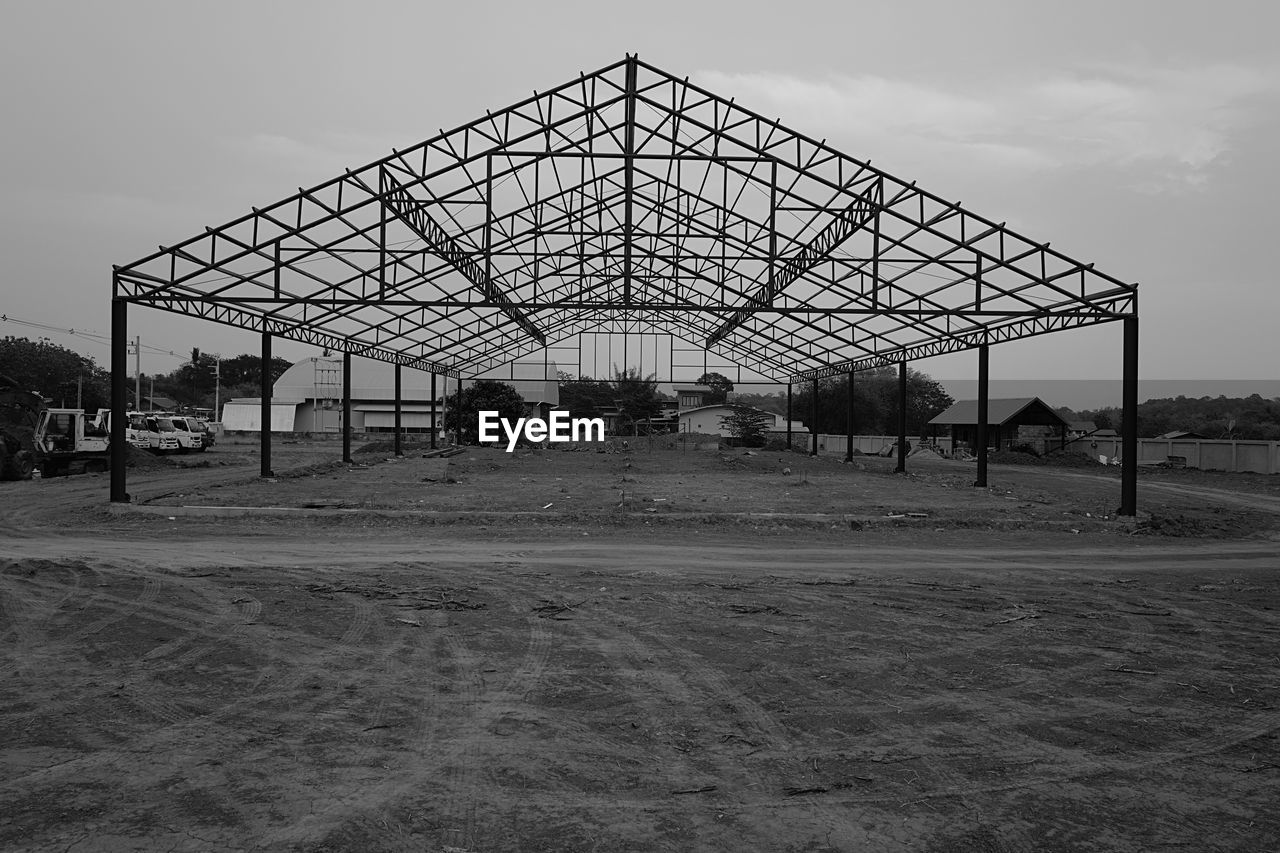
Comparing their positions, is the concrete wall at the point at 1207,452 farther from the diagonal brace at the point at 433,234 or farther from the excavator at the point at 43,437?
the excavator at the point at 43,437

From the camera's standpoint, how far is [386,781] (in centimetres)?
483

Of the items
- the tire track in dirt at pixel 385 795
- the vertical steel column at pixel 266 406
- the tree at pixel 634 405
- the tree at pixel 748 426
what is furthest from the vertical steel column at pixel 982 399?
the tree at pixel 634 405

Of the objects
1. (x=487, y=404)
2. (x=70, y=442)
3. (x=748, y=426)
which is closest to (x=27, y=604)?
(x=70, y=442)

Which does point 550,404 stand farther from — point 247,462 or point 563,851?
point 563,851

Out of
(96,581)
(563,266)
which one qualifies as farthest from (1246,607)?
(563,266)

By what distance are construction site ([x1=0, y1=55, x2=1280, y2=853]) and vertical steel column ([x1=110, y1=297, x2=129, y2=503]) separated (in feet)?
0.34

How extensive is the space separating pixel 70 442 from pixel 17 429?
237 cm

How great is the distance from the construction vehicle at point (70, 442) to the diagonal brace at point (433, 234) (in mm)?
16028

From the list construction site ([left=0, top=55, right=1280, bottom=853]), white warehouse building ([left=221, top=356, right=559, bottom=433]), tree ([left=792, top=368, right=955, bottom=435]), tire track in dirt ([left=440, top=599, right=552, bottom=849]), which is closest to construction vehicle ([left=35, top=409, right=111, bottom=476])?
construction site ([left=0, top=55, right=1280, bottom=853])

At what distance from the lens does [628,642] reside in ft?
26.1

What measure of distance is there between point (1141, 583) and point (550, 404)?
194 feet

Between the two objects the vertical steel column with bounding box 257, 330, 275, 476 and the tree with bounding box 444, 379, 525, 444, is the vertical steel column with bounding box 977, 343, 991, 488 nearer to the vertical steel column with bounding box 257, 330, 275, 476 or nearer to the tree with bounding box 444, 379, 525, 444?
the vertical steel column with bounding box 257, 330, 275, 476

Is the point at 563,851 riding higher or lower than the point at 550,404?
lower

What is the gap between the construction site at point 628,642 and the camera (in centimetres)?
456
